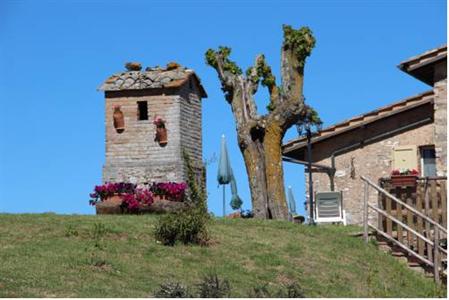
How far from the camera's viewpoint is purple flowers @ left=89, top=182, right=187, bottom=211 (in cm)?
2364

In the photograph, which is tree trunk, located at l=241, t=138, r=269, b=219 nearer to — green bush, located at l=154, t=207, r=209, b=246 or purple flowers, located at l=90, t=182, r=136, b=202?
purple flowers, located at l=90, t=182, r=136, b=202

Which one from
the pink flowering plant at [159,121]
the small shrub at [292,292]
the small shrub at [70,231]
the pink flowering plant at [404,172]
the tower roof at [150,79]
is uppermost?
the tower roof at [150,79]

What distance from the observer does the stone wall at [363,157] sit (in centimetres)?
2706

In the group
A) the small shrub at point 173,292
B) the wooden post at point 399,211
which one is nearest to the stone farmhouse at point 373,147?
the wooden post at point 399,211

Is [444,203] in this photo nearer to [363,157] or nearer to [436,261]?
[436,261]

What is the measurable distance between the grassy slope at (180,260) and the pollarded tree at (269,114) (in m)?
2.95

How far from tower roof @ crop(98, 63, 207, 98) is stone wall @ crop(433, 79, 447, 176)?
693 centimetres

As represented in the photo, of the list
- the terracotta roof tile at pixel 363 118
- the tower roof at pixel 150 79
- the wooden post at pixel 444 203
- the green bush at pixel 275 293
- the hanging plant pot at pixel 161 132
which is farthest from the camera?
the terracotta roof tile at pixel 363 118

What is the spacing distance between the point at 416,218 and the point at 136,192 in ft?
24.5

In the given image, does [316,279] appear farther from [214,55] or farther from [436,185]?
[214,55]

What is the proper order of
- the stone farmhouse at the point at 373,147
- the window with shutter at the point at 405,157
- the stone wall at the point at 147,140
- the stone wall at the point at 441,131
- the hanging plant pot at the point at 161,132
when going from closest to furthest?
1. the stone wall at the point at 441,131
2. the stone wall at the point at 147,140
3. the hanging plant pot at the point at 161,132
4. the window with shutter at the point at 405,157
5. the stone farmhouse at the point at 373,147

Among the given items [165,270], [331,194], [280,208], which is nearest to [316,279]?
[165,270]

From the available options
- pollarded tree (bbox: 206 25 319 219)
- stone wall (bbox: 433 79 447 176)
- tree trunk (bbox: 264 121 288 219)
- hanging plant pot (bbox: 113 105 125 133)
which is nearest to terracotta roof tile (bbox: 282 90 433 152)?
stone wall (bbox: 433 79 447 176)

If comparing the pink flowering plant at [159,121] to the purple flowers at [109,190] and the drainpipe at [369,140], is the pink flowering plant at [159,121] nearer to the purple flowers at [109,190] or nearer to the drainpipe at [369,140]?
the purple flowers at [109,190]
